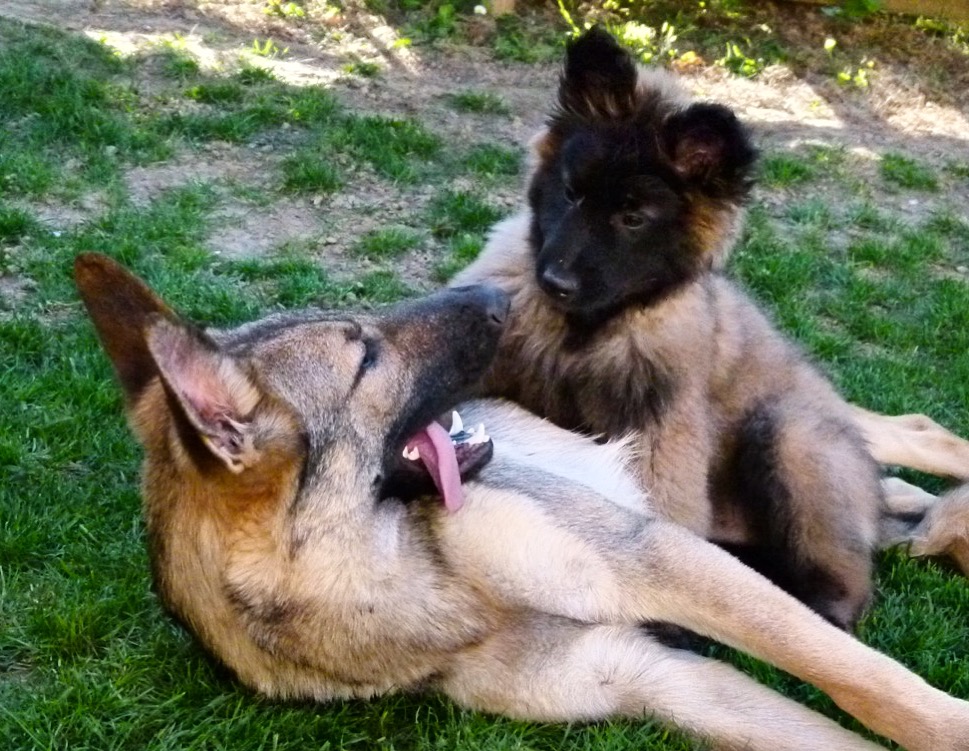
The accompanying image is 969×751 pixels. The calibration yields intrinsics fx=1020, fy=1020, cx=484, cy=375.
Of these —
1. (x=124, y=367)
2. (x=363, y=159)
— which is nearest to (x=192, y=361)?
(x=124, y=367)

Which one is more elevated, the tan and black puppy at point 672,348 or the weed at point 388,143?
the tan and black puppy at point 672,348

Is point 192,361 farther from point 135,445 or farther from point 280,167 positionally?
point 280,167

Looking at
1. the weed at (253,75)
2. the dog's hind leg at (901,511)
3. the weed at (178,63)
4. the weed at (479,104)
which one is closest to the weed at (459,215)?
the weed at (479,104)

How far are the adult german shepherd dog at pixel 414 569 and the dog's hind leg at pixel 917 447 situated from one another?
169 cm

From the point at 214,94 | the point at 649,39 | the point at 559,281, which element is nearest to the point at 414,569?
the point at 559,281

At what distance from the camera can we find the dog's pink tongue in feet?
9.41

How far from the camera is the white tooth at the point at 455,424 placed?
10.4 ft

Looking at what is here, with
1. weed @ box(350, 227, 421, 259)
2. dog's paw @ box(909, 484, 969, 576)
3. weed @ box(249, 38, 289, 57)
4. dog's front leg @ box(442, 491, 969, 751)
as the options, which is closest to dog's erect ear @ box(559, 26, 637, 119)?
dog's front leg @ box(442, 491, 969, 751)

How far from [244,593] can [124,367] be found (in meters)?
0.71

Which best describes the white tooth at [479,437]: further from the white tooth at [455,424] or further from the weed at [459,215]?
the weed at [459,215]

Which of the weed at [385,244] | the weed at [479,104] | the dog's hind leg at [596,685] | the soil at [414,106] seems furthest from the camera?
the weed at [479,104]

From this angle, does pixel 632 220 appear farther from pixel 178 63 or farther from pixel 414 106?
pixel 178 63

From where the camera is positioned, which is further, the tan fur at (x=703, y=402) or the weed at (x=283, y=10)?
the weed at (x=283, y=10)

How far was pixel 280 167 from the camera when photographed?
641 cm
